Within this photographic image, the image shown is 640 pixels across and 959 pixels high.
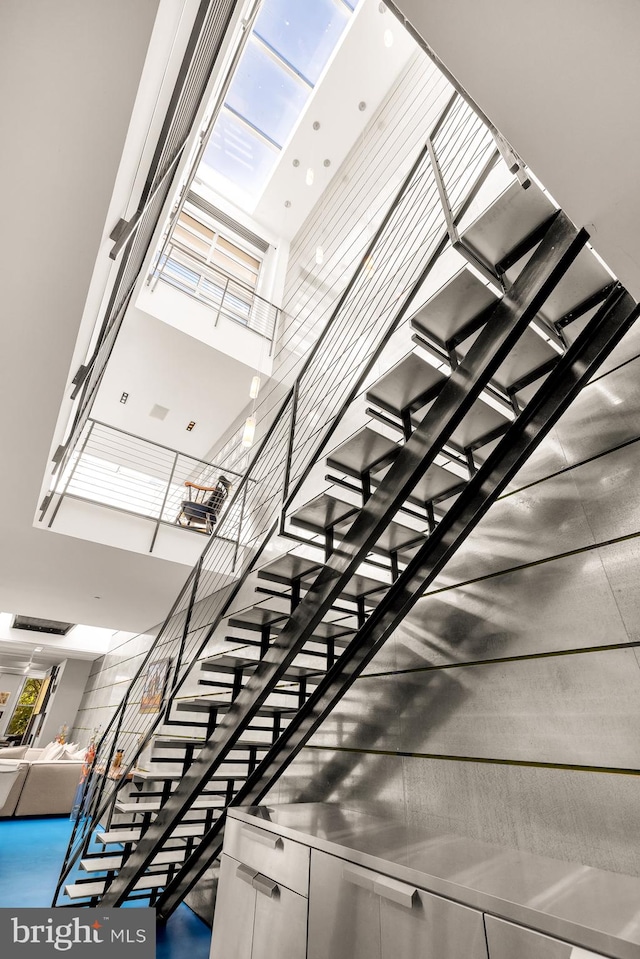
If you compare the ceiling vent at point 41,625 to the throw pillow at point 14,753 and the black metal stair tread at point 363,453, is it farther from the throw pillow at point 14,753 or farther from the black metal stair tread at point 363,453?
the black metal stair tread at point 363,453

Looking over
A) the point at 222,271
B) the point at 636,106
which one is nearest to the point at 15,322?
the point at 636,106

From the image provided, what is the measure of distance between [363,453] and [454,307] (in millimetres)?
740

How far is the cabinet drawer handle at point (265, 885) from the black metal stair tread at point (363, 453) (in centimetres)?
163

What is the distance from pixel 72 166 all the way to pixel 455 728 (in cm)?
278

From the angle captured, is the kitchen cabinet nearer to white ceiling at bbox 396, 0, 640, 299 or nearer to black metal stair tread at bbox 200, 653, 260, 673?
black metal stair tread at bbox 200, 653, 260, 673

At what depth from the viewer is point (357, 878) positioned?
1.50 metres

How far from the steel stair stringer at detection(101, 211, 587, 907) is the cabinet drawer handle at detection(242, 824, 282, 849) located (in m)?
0.37

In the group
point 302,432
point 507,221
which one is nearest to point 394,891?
point 507,221

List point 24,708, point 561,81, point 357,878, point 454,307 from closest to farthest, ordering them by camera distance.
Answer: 1. point 561,81
2. point 357,878
3. point 454,307
4. point 24,708

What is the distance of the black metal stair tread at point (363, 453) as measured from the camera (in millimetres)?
1998

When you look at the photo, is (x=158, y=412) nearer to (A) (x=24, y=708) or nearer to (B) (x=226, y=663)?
(B) (x=226, y=663)

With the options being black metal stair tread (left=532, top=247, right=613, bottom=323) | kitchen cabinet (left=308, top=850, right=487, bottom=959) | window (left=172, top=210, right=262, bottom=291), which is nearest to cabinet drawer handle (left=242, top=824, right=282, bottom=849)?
kitchen cabinet (left=308, top=850, right=487, bottom=959)

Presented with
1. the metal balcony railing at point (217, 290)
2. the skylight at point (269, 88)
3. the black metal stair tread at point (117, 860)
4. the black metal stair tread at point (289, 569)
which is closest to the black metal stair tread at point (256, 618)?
the black metal stair tread at point (289, 569)

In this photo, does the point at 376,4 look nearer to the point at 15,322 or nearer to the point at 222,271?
the point at 222,271
